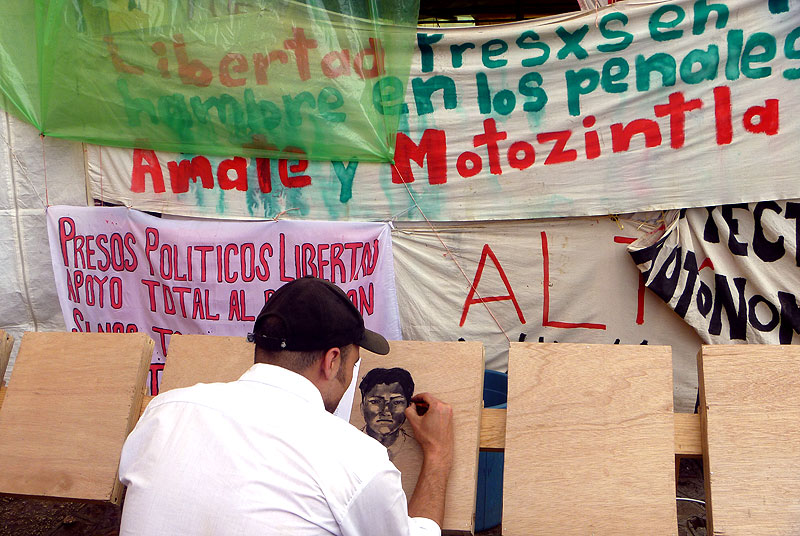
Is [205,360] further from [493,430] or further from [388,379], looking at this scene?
[493,430]

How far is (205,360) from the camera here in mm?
2381

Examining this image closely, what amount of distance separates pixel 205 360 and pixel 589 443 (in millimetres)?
1190

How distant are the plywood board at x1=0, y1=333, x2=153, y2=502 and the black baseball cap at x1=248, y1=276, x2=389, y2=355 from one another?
0.87 m

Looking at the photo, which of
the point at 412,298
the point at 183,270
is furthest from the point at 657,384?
the point at 183,270

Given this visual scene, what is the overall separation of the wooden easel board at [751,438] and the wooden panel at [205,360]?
1.33m

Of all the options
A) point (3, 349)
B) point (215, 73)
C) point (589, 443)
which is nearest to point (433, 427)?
point (589, 443)

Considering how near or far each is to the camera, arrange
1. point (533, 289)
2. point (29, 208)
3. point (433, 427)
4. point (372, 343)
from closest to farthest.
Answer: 1. point (372, 343)
2. point (433, 427)
3. point (533, 289)
4. point (29, 208)

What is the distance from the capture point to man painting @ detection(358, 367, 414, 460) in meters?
2.12

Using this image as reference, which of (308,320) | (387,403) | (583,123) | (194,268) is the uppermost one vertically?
(583,123)

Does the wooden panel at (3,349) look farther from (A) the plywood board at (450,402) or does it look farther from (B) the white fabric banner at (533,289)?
(B) the white fabric banner at (533,289)

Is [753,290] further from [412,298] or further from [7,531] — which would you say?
[7,531]

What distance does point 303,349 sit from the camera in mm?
1593

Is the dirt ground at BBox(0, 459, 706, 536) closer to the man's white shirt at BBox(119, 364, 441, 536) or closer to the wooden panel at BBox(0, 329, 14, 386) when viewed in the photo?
the wooden panel at BBox(0, 329, 14, 386)

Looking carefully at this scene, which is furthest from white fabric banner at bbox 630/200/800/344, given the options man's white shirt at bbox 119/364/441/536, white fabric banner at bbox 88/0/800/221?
man's white shirt at bbox 119/364/441/536
